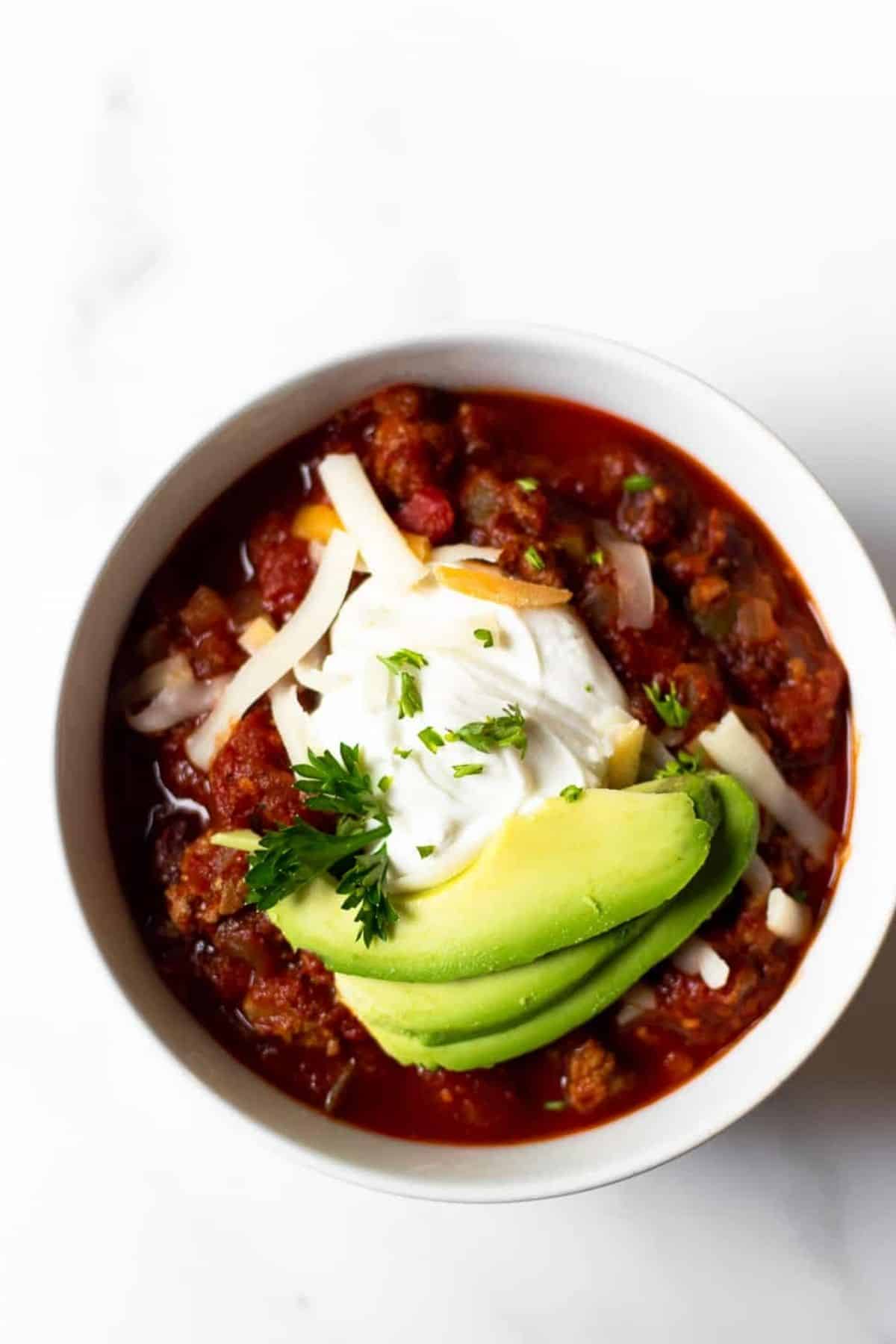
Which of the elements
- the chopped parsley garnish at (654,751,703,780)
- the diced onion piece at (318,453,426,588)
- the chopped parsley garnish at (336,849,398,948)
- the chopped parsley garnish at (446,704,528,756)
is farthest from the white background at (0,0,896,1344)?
the chopped parsley garnish at (446,704,528,756)

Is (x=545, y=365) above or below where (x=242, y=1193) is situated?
above

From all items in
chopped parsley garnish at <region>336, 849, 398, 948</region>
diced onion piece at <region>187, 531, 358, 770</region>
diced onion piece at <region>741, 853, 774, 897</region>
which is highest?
diced onion piece at <region>187, 531, 358, 770</region>

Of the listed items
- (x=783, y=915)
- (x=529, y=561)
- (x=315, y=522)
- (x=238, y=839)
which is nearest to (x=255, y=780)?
(x=238, y=839)

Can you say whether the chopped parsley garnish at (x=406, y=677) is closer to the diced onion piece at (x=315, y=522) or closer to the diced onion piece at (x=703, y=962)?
the diced onion piece at (x=315, y=522)

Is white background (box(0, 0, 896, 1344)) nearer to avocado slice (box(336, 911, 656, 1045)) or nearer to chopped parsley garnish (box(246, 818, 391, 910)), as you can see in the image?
avocado slice (box(336, 911, 656, 1045))

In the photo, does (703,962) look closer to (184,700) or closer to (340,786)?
(340,786)

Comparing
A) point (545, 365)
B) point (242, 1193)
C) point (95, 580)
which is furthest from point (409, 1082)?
point (545, 365)

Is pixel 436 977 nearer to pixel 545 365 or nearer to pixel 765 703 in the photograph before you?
pixel 765 703
